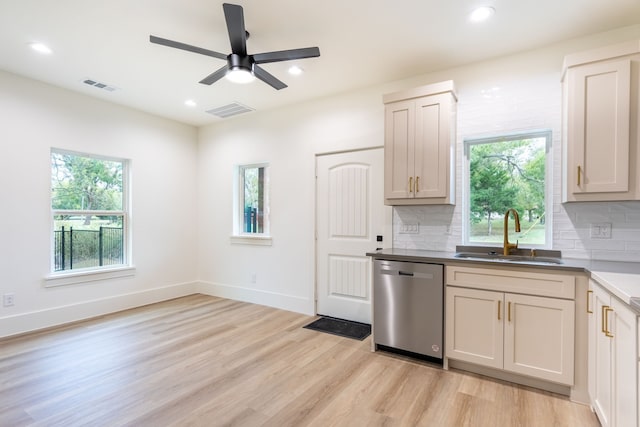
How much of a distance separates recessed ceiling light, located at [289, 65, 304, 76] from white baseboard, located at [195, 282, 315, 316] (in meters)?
2.67

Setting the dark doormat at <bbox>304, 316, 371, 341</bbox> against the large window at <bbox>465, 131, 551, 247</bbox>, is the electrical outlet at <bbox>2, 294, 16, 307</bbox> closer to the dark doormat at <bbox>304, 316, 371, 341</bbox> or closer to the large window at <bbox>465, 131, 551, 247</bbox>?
the dark doormat at <bbox>304, 316, 371, 341</bbox>

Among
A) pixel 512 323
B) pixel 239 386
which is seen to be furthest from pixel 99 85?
pixel 512 323

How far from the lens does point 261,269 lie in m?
4.58

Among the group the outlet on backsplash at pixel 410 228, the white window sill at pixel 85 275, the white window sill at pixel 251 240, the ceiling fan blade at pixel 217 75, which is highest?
the ceiling fan blade at pixel 217 75

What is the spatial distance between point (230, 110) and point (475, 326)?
3.94m

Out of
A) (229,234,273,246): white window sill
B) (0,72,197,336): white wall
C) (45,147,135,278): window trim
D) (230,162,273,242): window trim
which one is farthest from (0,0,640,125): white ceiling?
(229,234,273,246): white window sill

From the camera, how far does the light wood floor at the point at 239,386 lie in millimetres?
2033

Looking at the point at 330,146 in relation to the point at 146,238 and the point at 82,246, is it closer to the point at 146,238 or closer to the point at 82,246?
→ the point at 146,238

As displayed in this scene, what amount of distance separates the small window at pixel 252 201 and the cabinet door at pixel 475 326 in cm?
279

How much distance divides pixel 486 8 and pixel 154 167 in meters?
4.42

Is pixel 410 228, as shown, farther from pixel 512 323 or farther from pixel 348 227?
pixel 512 323

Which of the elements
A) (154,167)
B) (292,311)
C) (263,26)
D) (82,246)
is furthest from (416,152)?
(82,246)

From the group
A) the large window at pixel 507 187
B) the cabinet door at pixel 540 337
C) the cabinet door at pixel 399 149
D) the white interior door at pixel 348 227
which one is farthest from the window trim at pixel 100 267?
the cabinet door at pixel 540 337

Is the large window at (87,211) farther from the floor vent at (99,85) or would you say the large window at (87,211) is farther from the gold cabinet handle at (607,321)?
the gold cabinet handle at (607,321)
